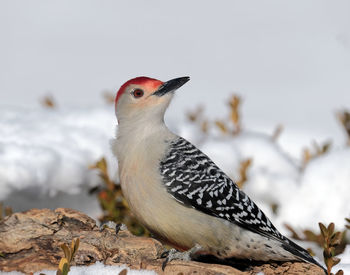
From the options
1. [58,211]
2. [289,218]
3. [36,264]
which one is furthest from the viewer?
[289,218]

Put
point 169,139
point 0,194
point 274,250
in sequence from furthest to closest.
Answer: point 0,194, point 169,139, point 274,250

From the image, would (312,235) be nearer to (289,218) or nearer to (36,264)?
(289,218)

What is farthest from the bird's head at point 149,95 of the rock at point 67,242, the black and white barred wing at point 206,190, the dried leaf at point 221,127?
the dried leaf at point 221,127

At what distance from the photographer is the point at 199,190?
5.78 m

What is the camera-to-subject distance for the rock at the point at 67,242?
502 cm

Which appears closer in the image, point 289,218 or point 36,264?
point 36,264

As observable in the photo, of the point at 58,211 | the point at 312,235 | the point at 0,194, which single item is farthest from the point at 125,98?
the point at 312,235

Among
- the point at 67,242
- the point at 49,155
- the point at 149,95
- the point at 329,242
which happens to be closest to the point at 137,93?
the point at 149,95

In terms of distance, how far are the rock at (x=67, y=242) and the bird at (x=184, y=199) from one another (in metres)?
0.25

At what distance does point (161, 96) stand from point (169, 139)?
454mm

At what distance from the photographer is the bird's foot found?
17.2 feet

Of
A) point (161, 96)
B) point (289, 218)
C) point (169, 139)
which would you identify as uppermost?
point (161, 96)

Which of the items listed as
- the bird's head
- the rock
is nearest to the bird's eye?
the bird's head

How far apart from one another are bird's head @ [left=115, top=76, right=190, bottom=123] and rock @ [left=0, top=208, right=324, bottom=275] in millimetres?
1395
